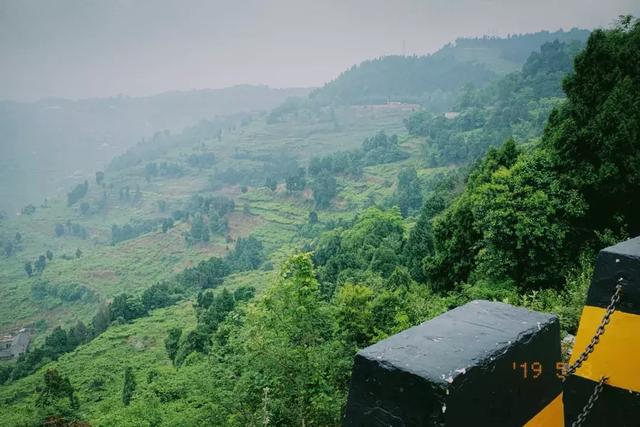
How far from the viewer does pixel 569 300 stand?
26.1 ft

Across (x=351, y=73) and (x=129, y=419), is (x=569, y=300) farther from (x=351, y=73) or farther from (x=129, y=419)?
(x=351, y=73)

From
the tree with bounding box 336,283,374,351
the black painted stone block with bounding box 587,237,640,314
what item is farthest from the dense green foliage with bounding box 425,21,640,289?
the black painted stone block with bounding box 587,237,640,314

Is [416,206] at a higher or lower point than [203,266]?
higher

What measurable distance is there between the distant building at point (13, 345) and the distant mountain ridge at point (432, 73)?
382ft

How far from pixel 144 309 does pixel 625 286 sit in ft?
160

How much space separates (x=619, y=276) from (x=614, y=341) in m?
0.32

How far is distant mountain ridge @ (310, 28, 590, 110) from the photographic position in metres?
154

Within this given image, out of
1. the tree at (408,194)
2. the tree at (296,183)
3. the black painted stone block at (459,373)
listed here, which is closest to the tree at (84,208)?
the tree at (296,183)

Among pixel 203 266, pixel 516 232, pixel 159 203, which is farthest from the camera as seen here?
pixel 159 203

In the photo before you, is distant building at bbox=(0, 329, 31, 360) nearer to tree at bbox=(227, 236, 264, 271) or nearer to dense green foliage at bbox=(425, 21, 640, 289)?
tree at bbox=(227, 236, 264, 271)

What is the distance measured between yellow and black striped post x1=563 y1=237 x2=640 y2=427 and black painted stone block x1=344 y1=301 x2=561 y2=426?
595 millimetres

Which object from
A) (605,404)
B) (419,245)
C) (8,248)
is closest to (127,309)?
(419,245)

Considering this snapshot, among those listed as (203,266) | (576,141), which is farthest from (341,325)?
(203,266)

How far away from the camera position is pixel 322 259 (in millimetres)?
37594
